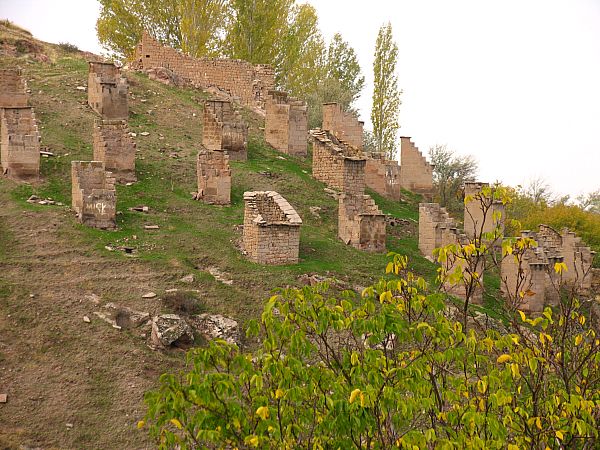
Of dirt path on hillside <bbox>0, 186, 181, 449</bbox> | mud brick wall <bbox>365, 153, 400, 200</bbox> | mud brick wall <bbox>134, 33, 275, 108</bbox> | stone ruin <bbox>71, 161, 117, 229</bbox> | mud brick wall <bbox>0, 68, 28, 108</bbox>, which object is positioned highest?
mud brick wall <bbox>134, 33, 275, 108</bbox>

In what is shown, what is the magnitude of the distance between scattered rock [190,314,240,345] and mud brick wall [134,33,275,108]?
18126mm

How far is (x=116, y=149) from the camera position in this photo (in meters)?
23.4

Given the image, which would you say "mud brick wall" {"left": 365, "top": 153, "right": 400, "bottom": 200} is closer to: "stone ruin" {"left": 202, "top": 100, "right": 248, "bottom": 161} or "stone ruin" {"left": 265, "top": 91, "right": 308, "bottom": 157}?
"stone ruin" {"left": 265, "top": 91, "right": 308, "bottom": 157}

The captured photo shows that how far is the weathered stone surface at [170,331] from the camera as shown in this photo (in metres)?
16.0

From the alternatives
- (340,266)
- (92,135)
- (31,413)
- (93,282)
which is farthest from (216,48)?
(31,413)

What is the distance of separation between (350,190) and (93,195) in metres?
7.94

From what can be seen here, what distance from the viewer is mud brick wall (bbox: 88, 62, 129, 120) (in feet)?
90.8

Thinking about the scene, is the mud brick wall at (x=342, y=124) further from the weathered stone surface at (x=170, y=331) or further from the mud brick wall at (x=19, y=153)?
the weathered stone surface at (x=170, y=331)

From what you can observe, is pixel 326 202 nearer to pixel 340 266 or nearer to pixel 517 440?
pixel 340 266

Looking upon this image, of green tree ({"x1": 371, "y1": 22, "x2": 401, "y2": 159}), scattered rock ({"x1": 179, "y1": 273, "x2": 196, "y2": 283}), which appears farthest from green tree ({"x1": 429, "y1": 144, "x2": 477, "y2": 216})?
scattered rock ({"x1": 179, "y1": 273, "x2": 196, "y2": 283})

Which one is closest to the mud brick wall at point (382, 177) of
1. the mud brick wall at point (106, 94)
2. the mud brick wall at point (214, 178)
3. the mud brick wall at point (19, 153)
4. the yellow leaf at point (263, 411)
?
the mud brick wall at point (214, 178)

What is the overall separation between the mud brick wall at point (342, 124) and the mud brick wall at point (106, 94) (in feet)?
21.7

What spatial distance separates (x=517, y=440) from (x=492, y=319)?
1092cm

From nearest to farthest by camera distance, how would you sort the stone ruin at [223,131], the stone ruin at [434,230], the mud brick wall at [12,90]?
the stone ruin at [434,230]
the mud brick wall at [12,90]
the stone ruin at [223,131]
